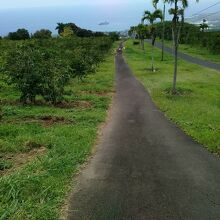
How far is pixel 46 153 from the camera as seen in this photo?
14.0 meters

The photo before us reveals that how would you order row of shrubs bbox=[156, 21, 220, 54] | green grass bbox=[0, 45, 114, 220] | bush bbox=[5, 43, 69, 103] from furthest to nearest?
row of shrubs bbox=[156, 21, 220, 54], bush bbox=[5, 43, 69, 103], green grass bbox=[0, 45, 114, 220]

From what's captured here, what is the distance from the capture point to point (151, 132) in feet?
58.7

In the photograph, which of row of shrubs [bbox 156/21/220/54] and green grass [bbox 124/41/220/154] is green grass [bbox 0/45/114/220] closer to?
green grass [bbox 124/41/220/154]

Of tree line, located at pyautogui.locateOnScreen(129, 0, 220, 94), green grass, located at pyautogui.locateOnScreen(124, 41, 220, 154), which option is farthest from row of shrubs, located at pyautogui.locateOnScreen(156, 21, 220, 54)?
green grass, located at pyautogui.locateOnScreen(124, 41, 220, 154)

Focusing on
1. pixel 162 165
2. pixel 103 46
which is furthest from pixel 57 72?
pixel 103 46

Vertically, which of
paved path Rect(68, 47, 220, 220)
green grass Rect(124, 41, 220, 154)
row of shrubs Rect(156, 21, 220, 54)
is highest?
paved path Rect(68, 47, 220, 220)

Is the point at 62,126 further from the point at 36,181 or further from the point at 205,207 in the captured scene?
the point at 205,207

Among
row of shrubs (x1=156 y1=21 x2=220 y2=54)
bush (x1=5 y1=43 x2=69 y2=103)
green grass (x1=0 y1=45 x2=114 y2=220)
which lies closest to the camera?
green grass (x1=0 y1=45 x2=114 y2=220)

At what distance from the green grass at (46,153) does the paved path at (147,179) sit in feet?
1.70

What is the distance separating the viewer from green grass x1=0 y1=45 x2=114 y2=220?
381 inches

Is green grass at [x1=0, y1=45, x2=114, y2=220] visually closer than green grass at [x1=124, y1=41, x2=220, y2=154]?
Yes

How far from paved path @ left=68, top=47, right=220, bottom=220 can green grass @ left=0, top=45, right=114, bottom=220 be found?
520 mm

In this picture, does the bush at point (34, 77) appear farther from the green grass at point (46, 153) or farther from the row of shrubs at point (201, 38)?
the row of shrubs at point (201, 38)

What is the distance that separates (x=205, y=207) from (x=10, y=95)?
64.7 ft
